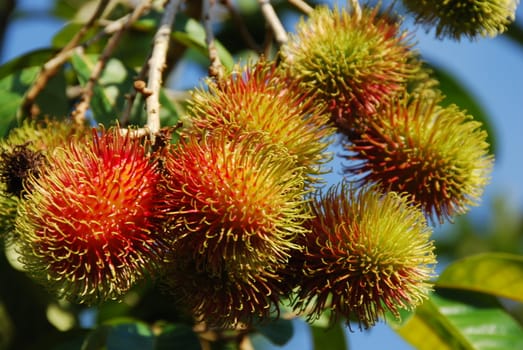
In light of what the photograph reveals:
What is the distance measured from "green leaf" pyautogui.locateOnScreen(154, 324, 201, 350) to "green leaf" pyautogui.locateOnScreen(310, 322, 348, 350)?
535 mm

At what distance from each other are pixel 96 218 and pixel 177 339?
808mm

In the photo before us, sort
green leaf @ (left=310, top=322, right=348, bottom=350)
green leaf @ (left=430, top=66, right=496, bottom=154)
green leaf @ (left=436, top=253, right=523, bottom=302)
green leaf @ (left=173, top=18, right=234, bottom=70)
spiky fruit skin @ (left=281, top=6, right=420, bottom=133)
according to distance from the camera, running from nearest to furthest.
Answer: spiky fruit skin @ (left=281, top=6, right=420, bottom=133) < green leaf @ (left=173, top=18, right=234, bottom=70) < green leaf @ (left=436, top=253, right=523, bottom=302) < green leaf @ (left=310, top=322, right=348, bottom=350) < green leaf @ (left=430, top=66, right=496, bottom=154)

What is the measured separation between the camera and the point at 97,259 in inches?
64.3

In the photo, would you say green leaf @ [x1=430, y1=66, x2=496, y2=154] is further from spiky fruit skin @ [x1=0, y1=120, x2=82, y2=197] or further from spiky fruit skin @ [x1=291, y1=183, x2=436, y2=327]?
spiky fruit skin @ [x1=0, y1=120, x2=82, y2=197]

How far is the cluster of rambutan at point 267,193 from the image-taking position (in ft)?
5.33

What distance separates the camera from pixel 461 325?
2.48 m

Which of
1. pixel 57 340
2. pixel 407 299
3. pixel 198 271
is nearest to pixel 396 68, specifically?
pixel 407 299

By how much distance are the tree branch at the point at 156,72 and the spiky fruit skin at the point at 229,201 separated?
151 mm

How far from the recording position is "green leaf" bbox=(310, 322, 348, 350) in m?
2.70

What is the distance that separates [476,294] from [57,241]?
4.94 feet

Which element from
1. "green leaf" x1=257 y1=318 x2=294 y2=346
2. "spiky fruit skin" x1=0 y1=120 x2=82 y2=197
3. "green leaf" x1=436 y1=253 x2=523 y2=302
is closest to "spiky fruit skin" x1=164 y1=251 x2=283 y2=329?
"spiky fruit skin" x1=0 y1=120 x2=82 y2=197

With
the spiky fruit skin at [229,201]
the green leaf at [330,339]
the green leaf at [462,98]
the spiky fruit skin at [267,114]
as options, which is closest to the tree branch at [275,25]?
the spiky fruit skin at [267,114]

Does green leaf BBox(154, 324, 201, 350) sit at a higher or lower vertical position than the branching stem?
lower

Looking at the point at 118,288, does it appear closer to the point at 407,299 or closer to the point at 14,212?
the point at 14,212
